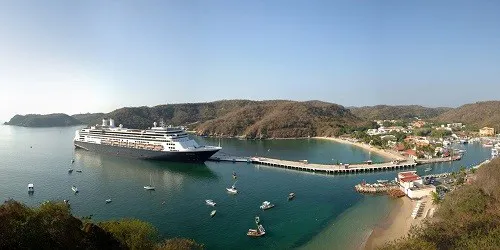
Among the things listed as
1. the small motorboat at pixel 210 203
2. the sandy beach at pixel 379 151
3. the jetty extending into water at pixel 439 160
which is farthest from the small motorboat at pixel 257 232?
the sandy beach at pixel 379 151

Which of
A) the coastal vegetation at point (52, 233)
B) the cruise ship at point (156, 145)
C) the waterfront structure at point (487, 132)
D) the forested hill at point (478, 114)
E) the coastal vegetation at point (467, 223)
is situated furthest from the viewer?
the forested hill at point (478, 114)

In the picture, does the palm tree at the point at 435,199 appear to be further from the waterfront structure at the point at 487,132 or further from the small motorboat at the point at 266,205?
the waterfront structure at the point at 487,132

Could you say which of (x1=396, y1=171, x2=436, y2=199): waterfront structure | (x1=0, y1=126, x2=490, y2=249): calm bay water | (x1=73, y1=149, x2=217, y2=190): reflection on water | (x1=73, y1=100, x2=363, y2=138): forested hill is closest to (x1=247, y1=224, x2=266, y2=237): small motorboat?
(x1=0, y1=126, x2=490, y2=249): calm bay water

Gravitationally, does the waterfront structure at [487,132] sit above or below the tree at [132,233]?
above

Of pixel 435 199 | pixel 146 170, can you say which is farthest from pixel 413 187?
pixel 146 170

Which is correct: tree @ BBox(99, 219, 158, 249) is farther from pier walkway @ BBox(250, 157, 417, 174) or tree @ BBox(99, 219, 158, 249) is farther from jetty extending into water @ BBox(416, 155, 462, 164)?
jetty extending into water @ BBox(416, 155, 462, 164)

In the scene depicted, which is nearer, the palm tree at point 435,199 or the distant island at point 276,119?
the palm tree at point 435,199

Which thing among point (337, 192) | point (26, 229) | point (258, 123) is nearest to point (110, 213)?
point (26, 229)

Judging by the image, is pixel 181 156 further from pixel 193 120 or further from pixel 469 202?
pixel 193 120
